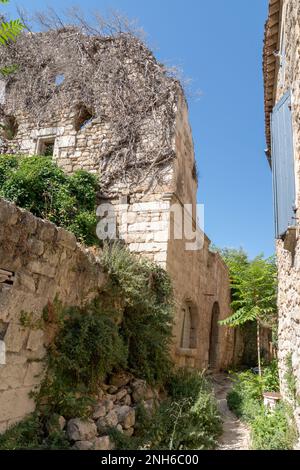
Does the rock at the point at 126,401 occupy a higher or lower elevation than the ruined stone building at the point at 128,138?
lower

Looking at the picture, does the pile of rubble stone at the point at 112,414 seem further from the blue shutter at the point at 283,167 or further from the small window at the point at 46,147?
the small window at the point at 46,147

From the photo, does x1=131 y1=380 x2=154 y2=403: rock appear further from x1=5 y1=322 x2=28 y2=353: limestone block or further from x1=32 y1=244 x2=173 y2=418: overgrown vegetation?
x1=5 y1=322 x2=28 y2=353: limestone block

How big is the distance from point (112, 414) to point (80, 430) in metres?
0.58

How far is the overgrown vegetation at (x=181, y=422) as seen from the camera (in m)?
4.01

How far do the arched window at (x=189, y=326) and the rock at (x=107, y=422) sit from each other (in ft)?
13.6

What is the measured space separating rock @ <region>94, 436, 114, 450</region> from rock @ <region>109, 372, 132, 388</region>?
3.56 feet

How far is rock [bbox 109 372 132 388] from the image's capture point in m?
4.88

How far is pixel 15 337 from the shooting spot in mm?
3635

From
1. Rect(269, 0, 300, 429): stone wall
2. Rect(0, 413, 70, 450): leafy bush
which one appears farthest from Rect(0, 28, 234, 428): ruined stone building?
Rect(269, 0, 300, 429): stone wall

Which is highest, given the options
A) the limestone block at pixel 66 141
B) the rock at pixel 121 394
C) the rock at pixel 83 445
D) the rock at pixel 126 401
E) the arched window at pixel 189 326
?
the limestone block at pixel 66 141

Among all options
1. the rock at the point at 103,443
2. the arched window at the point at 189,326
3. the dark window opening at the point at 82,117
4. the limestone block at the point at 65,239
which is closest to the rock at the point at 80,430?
the rock at the point at 103,443

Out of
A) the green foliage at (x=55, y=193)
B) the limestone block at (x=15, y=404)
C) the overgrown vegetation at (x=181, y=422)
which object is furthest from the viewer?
the green foliage at (x=55, y=193)

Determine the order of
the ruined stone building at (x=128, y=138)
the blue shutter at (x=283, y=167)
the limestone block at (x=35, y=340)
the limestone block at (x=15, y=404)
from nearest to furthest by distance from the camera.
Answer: the limestone block at (x=15, y=404) → the limestone block at (x=35, y=340) → the blue shutter at (x=283, y=167) → the ruined stone building at (x=128, y=138)

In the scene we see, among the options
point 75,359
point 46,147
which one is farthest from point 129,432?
point 46,147
